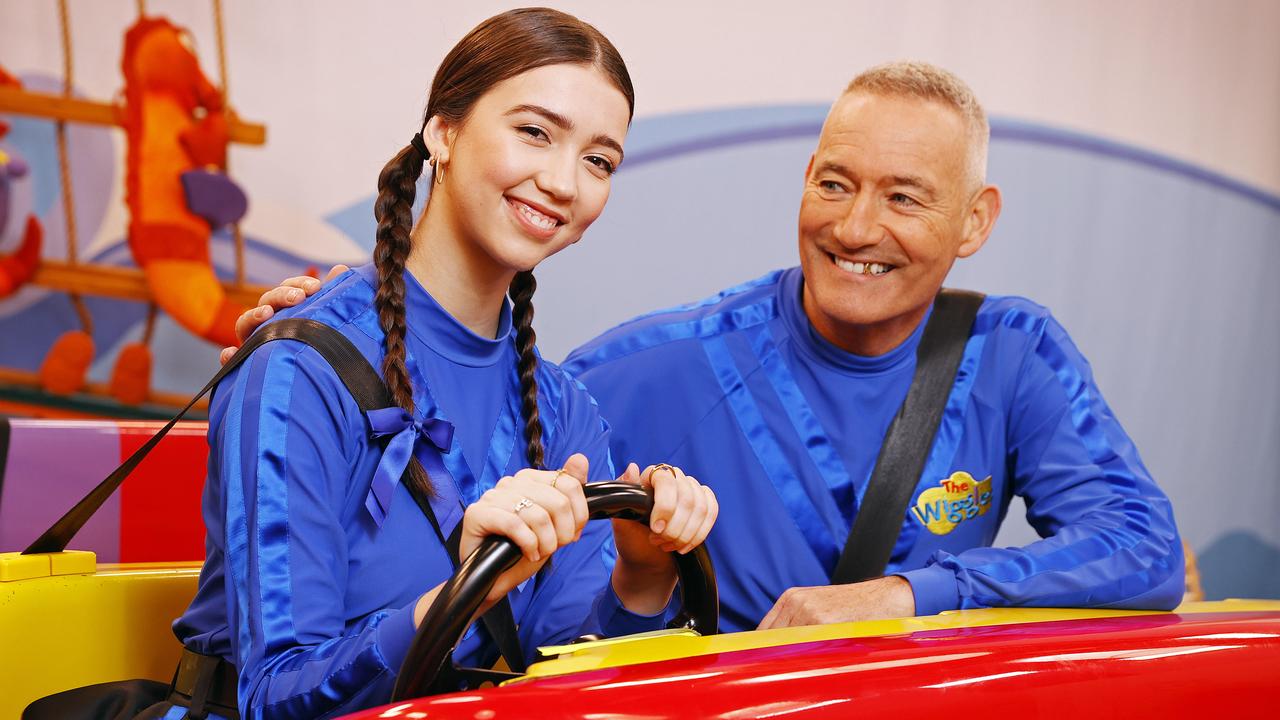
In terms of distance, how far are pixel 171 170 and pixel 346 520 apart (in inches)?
127

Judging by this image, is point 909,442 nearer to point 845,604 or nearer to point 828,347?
point 828,347

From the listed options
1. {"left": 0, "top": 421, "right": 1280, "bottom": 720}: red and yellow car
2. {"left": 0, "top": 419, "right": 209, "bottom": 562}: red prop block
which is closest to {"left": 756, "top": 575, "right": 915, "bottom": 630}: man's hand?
{"left": 0, "top": 421, "right": 1280, "bottom": 720}: red and yellow car

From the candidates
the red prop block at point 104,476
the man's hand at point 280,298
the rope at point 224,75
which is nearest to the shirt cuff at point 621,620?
the man's hand at point 280,298

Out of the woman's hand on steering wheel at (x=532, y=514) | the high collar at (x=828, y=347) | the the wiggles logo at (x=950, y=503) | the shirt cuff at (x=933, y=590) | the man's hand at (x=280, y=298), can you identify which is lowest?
the shirt cuff at (x=933, y=590)

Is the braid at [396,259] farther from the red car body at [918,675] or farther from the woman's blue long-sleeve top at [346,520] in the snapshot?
the red car body at [918,675]

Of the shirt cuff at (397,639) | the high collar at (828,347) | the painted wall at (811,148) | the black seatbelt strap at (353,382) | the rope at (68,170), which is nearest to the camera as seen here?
the shirt cuff at (397,639)

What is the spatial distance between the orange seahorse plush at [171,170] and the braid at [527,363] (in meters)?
2.76

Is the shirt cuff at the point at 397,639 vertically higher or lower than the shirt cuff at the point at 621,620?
higher

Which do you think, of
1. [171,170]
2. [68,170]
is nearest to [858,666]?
[171,170]

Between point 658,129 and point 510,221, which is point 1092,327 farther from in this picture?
point 510,221

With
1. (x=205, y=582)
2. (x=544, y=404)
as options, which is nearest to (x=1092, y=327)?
(x=544, y=404)

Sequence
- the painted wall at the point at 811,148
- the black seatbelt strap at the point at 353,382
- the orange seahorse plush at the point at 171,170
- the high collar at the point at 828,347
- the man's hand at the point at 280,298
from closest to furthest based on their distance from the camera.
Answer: the black seatbelt strap at the point at 353,382 → the man's hand at the point at 280,298 → the high collar at the point at 828,347 → the orange seahorse plush at the point at 171,170 → the painted wall at the point at 811,148

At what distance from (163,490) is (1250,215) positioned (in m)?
4.34

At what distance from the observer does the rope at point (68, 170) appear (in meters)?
4.25
